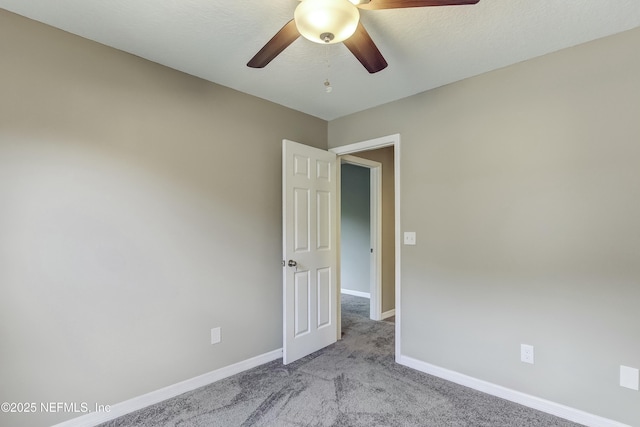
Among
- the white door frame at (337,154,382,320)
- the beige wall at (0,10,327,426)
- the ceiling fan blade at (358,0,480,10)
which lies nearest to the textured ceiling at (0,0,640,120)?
the beige wall at (0,10,327,426)

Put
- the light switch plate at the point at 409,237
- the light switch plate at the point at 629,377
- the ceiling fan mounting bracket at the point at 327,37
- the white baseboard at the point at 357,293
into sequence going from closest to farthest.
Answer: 1. the ceiling fan mounting bracket at the point at 327,37
2. the light switch plate at the point at 629,377
3. the light switch plate at the point at 409,237
4. the white baseboard at the point at 357,293

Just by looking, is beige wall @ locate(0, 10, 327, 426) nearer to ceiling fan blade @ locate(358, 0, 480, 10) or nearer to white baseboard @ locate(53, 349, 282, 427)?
white baseboard @ locate(53, 349, 282, 427)

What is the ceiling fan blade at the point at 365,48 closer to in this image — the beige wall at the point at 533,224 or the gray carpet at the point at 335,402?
the beige wall at the point at 533,224

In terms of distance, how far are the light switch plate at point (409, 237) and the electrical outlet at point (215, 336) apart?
5.88 feet

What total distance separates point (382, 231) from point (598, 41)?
9.06ft

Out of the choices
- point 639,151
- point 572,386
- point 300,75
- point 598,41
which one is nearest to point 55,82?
point 300,75

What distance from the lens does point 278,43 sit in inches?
62.3

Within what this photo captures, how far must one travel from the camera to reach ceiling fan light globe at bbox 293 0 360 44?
130cm

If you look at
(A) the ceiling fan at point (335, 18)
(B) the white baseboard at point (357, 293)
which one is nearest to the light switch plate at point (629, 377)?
(A) the ceiling fan at point (335, 18)

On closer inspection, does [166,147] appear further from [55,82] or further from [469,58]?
[469,58]

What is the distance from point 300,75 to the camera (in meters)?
2.50

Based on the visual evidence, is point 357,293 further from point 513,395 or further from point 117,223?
point 117,223

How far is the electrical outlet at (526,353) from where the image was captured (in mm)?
2211

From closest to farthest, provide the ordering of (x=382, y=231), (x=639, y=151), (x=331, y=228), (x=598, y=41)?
1. (x=639, y=151)
2. (x=598, y=41)
3. (x=331, y=228)
4. (x=382, y=231)
